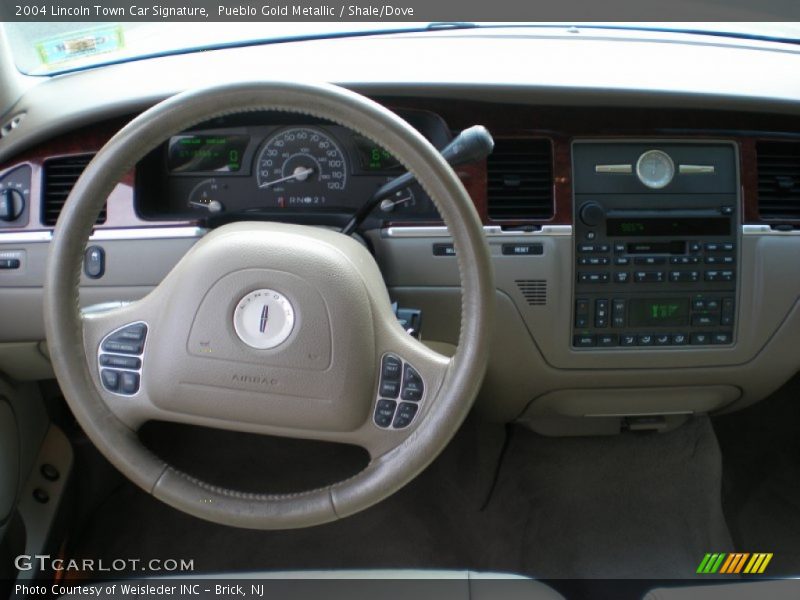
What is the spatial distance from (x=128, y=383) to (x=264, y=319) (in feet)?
0.76

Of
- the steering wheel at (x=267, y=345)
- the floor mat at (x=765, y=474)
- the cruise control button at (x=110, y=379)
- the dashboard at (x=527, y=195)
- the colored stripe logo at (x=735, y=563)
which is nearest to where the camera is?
the steering wheel at (x=267, y=345)

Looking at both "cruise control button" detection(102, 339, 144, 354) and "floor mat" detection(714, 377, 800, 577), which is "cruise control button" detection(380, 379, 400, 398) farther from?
"floor mat" detection(714, 377, 800, 577)

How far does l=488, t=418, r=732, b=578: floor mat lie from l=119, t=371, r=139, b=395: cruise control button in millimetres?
1167

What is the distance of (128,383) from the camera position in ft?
3.52

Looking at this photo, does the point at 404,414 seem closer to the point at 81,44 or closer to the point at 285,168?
the point at 285,168

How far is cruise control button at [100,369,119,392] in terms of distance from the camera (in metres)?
1.07

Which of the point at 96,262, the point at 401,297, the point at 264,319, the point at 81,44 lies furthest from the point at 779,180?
the point at 81,44

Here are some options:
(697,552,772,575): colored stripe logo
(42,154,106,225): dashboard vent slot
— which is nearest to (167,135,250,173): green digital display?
(42,154,106,225): dashboard vent slot

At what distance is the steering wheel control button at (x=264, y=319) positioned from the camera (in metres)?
1.04

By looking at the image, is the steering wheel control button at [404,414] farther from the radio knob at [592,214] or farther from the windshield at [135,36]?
the windshield at [135,36]

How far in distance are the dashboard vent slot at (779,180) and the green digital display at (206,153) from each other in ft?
3.58

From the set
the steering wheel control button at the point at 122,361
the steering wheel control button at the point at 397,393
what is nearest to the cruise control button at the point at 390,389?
the steering wheel control button at the point at 397,393

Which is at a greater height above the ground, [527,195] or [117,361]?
[527,195]

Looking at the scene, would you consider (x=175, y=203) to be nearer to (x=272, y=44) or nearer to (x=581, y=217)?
(x=272, y=44)
